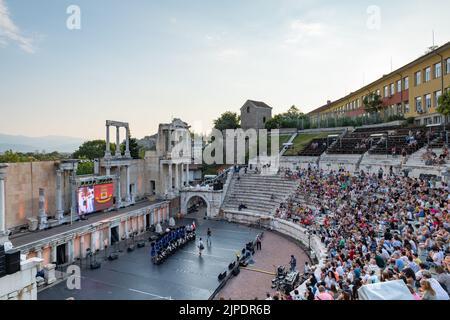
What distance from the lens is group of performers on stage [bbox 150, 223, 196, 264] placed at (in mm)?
25641

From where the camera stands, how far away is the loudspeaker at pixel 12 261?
10.7 m

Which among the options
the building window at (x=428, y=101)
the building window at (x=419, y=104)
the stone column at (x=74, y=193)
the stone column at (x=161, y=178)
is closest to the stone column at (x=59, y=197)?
the stone column at (x=74, y=193)

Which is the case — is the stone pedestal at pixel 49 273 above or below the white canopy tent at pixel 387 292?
below

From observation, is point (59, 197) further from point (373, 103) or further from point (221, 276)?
point (373, 103)

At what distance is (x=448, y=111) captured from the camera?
31.7 meters

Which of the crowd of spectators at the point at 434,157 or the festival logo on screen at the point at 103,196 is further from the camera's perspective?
the festival logo on screen at the point at 103,196

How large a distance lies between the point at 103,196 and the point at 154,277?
1533 centimetres

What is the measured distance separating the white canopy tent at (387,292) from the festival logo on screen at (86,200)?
1186 inches

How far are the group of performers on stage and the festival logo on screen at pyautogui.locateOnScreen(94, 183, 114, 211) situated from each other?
967cm

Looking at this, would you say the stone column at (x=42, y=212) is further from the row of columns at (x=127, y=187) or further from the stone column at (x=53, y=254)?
the row of columns at (x=127, y=187)

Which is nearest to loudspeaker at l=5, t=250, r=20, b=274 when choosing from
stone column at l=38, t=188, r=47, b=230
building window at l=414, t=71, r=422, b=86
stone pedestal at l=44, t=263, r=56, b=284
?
stone pedestal at l=44, t=263, r=56, b=284

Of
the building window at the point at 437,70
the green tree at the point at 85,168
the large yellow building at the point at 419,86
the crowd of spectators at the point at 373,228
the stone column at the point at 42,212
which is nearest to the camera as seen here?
the crowd of spectators at the point at 373,228

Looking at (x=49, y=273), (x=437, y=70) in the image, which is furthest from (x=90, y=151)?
(x=437, y=70)
